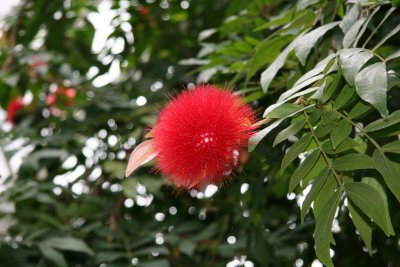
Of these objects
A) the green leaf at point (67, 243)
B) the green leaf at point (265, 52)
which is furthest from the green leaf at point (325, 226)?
the green leaf at point (67, 243)

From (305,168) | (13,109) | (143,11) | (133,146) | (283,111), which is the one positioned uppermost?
(283,111)

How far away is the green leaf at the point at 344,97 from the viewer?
3.35 feet

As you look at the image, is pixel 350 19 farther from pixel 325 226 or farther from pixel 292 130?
pixel 325 226

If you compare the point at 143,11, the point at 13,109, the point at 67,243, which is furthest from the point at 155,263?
the point at 13,109

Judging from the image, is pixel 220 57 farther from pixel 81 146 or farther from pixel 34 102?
pixel 34 102

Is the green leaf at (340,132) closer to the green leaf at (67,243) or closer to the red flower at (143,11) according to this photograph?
the green leaf at (67,243)

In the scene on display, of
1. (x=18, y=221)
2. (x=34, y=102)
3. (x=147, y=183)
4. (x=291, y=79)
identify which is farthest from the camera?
(x=34, y=102)

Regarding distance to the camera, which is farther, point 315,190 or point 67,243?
point 67,243

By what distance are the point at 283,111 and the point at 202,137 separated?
0.48 feet

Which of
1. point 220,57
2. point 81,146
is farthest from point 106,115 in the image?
point 220,57

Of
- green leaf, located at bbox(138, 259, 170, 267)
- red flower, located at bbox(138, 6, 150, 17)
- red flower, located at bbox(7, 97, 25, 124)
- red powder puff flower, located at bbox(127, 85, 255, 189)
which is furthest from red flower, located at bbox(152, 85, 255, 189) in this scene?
red flower, located at bbox(7, 97, 25, 124)

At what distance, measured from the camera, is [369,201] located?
100 centimetres

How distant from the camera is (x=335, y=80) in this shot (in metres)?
1.02

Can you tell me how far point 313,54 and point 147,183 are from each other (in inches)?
29.8
